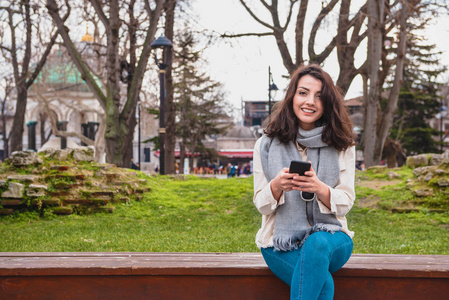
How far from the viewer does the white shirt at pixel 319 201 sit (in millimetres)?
2885

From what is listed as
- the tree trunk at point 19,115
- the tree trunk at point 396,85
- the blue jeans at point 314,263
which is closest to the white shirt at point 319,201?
the blue jeans at point 314,263

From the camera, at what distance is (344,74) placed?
13.3 meters

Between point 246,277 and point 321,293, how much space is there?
561 millimetres

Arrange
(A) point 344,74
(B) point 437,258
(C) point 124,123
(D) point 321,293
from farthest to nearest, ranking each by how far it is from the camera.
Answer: (A) point 344,74 < (C) point 124,123 < (B) point 437,258 < (D) point 321,293

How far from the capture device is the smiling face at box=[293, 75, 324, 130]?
3.11 m

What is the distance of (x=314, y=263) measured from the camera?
2650mm

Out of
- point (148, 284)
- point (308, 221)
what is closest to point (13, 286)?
point (148, 284)

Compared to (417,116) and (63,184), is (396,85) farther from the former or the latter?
(417,116)

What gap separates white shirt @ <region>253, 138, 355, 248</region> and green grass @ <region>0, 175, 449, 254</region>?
278cm

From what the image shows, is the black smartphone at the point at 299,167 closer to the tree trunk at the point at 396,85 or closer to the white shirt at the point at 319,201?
the white shirt at the point at 319,201

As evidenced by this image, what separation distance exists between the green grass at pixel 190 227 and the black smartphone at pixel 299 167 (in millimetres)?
3157

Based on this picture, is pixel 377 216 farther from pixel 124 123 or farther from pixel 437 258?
pixel 124 123

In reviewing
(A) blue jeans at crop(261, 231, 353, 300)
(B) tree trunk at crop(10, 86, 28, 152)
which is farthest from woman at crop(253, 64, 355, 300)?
(B) tree trunk at crop(10, 86, 28, 152)

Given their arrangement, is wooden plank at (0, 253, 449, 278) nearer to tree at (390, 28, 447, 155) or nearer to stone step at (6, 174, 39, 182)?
stone step at (6, 174, 39, 182)
